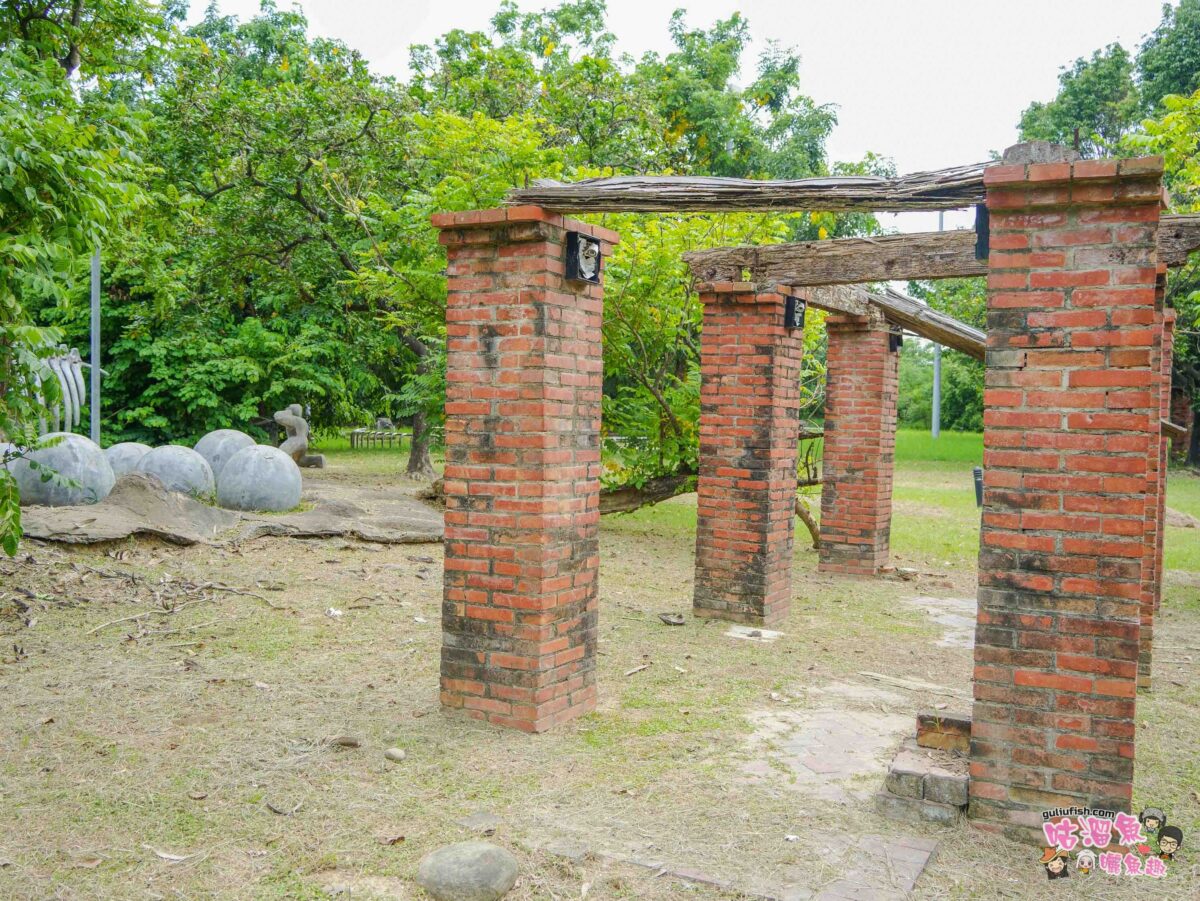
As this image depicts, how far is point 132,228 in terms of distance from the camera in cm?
1066

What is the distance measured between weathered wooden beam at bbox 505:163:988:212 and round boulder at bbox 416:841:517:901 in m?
3.04

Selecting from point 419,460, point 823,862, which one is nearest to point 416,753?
point 823,862

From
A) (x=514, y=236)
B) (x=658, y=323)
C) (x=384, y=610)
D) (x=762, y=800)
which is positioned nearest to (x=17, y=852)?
(x=762, y=800)

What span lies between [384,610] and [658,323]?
17.9 ft

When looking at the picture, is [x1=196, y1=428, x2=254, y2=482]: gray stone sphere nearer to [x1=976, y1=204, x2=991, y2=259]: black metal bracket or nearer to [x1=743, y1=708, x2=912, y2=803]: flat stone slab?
[x1=743, y1=708, x2=912, y2=803]: flat stone slab

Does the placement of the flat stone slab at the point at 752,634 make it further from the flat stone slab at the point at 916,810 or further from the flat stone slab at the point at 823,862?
the flat stone slab at the point at 823,862

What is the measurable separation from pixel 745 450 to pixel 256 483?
6576mm

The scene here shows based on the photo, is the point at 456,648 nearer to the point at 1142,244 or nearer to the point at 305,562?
the point at 1142,244

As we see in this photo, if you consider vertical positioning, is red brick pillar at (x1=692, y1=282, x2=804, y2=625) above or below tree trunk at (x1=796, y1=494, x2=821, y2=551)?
above

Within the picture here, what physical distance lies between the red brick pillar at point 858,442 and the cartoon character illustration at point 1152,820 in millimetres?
6782

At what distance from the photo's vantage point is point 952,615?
358 inches

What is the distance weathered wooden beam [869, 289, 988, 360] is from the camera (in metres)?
9.98

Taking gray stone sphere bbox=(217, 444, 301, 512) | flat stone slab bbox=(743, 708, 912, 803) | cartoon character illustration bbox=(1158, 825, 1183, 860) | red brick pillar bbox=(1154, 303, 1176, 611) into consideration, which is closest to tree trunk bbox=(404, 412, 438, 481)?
gray stone sphere bbox=(217, 444, 301, 512)

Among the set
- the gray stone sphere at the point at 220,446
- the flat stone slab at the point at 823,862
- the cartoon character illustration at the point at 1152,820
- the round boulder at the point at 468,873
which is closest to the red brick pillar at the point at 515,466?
the flat stone slab at the point at 823,862
